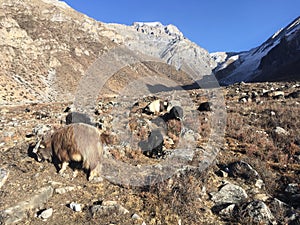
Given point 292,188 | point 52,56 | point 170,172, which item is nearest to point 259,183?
point 292,188

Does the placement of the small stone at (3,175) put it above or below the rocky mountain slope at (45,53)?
below

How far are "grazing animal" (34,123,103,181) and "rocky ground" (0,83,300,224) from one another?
13.5 inches

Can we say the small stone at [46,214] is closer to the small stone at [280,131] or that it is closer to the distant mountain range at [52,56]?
the small stone at [280,131]

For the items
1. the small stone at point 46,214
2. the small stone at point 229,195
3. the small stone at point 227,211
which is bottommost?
the small stone at point 227,211

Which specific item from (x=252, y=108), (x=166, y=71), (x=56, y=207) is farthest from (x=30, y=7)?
(x=56, y=207)

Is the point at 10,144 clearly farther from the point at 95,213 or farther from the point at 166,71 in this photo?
the point at 166,71

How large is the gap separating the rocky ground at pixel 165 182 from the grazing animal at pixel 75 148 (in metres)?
0.34

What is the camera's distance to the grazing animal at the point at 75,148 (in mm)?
8352

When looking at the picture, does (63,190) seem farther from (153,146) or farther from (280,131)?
(280,131)

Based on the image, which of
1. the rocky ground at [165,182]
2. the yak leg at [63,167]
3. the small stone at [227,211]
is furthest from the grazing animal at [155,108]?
the small stone at [227,211]

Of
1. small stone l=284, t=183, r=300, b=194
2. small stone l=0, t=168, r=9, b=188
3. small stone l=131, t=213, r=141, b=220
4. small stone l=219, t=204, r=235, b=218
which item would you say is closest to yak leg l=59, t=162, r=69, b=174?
small stone l=0, t=168, r=9, b=188

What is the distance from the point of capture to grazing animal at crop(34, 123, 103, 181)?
835cm

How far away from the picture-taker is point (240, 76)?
142250 mm

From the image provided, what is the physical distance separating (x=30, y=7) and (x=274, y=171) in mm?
103819
